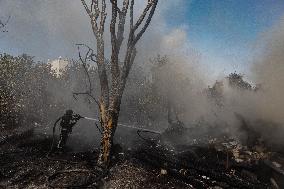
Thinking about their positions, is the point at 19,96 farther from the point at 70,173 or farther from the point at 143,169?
the point at 143,169

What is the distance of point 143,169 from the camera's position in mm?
8453

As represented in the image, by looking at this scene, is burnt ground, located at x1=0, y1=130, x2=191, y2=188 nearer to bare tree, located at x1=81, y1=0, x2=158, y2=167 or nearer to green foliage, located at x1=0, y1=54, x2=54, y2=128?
bare tree, located at x1=81, y1=0, x2=158, y2=167

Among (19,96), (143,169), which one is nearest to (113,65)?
(143,169)

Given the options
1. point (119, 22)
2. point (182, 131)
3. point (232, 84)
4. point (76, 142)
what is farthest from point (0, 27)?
point (232, 84)

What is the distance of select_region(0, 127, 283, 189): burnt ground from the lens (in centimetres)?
768

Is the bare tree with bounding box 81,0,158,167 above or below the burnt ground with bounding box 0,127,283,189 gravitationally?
above

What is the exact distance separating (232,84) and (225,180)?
13.3 metres

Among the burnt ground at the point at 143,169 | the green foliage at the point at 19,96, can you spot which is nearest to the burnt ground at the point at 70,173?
the burnt ground at the point at 143,169

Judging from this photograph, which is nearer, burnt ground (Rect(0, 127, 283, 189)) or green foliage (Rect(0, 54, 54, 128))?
burnt ground (Rect(0, 127, 283, 189))

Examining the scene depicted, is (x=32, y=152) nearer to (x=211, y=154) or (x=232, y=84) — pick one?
(x=211, y=154)

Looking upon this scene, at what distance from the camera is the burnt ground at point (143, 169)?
768cm

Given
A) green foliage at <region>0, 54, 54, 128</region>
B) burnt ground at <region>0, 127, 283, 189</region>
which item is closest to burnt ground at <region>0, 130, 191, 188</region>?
burnt ground at <region>0, 127, 283, 189</region>

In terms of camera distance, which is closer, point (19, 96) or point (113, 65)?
point (113, 65)

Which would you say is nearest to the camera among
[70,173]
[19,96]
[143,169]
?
[70,173]
